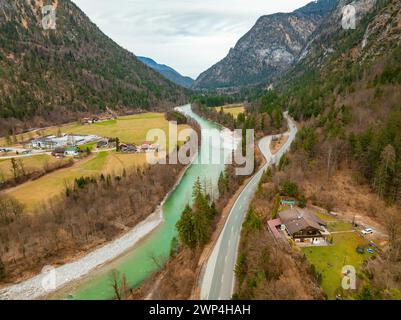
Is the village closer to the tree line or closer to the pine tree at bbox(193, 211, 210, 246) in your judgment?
the tree line

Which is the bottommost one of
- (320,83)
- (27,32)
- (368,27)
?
(320,83)

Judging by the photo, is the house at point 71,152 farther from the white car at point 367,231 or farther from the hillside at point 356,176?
the white car at point 367,231

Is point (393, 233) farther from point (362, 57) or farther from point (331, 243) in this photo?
point (362, 57)

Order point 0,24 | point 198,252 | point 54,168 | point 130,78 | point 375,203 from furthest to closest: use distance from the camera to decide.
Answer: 1. point 130,78
2. point 0,24
3. point 54,168
4. point 375,203
5. point 198,252

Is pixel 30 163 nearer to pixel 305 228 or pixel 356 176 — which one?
pixel 305 228

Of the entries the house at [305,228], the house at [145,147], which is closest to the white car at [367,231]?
the house at [305,228]

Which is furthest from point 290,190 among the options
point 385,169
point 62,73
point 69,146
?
point 62,73
